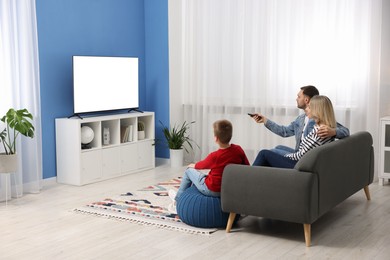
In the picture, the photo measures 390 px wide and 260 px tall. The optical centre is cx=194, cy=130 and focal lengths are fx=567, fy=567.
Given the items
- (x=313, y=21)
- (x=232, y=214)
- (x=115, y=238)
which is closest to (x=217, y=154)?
(x=232, y=214)

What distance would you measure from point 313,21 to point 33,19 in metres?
2.98

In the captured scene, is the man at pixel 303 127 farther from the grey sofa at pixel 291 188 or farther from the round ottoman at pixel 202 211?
the round ottoman at pixel 202 211

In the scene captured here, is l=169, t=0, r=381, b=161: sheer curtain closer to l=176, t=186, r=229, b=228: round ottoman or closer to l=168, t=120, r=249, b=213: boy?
l=168, t=120, r=249, b=213: boy

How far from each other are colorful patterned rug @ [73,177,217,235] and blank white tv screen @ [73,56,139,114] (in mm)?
1238

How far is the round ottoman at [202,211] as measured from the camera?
165 inches

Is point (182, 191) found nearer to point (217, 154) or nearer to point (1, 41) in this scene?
point (217, 154)

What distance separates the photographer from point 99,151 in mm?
6137

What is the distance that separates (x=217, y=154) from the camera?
423cm

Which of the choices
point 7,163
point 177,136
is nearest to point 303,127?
point 177,136

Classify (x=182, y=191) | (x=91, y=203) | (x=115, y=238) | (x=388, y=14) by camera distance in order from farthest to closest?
(x=388, y=14)
(x=91, y=203)
(x=182, y=191)
(x=115, y=238)

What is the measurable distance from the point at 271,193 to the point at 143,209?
54.6 inches

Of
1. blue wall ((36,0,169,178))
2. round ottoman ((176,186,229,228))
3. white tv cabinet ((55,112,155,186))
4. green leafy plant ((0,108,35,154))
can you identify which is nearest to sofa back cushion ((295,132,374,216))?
round ottoman ((176,186,229,228))

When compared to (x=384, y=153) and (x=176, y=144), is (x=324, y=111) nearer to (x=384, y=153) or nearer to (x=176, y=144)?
(x=384, y=153)

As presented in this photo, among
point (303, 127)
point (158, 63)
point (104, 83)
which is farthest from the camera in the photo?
point (158, 63)
